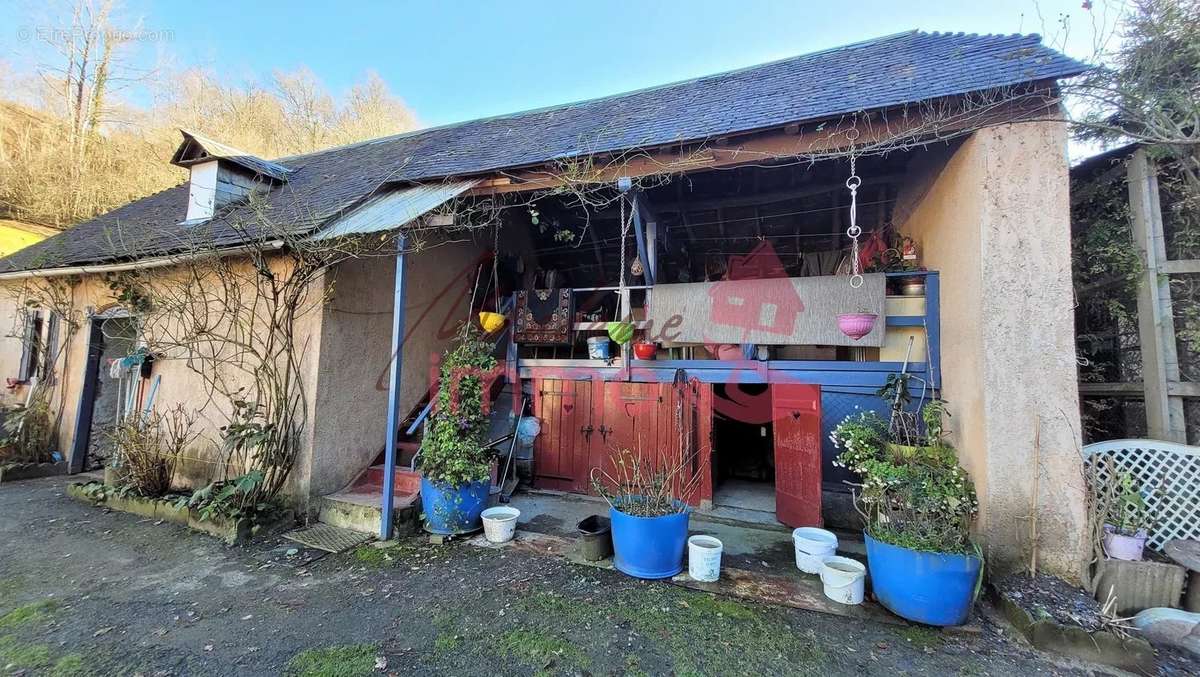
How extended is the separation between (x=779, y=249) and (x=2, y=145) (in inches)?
699

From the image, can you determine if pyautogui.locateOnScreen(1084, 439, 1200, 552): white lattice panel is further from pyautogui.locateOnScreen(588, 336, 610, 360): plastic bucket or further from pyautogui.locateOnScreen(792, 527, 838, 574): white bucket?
pyautogui.locateOnScreen(588, 336, 610, 360): plastic bucket

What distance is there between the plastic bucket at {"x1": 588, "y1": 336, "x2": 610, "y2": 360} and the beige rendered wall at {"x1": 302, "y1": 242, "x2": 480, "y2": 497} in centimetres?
228

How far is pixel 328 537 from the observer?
4.39 metres

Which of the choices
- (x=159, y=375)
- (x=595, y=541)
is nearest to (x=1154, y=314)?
(x=595, y=541)

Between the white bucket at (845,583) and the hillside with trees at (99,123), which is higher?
the hillside with trees at (99,123)

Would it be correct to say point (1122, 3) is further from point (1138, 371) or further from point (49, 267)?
point (49, 267)

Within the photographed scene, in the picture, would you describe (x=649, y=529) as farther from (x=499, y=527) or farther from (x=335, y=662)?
(x=335, y=662)

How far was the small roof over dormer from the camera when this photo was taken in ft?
21.5

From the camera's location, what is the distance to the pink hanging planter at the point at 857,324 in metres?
3.97

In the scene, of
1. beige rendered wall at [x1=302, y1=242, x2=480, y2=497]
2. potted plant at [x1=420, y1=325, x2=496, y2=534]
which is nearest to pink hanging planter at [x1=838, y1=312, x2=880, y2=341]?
potted plant at [x1=420, y1=325, x2=496, y2=534]

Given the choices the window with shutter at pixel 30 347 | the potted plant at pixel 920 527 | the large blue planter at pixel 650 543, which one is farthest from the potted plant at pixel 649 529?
the window with shutter at pixel 30 347

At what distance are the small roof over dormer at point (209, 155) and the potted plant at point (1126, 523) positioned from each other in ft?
33.8

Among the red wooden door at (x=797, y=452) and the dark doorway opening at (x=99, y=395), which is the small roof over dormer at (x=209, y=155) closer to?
the dark doorway opening at (x=99, y=395)

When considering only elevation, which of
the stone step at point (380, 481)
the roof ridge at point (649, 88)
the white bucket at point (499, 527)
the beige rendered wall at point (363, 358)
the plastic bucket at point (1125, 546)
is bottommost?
the white bucket at point (499, 527)
